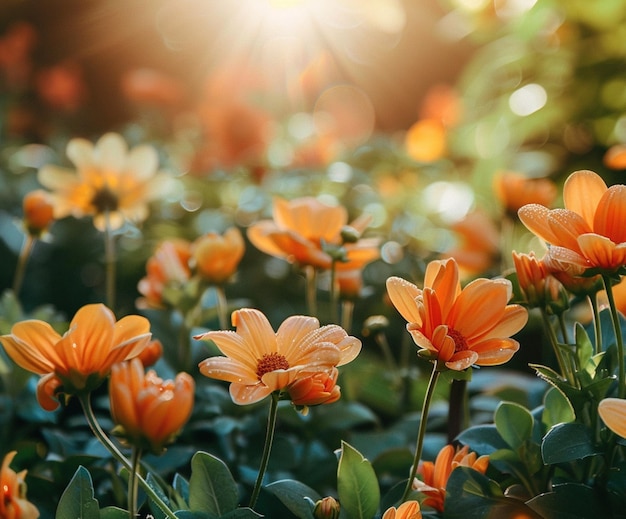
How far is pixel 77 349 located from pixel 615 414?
32cm

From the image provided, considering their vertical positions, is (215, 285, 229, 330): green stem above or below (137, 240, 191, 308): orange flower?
below

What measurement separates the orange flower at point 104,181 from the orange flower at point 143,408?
469 millimetres

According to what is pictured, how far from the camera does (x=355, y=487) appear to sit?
50 centimetres

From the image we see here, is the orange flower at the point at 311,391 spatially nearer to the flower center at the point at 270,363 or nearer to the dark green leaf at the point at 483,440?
the flower center at the point at 270,363

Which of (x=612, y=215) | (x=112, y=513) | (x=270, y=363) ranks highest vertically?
(x=612, y=215)

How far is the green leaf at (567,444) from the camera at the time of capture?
0.47 metres

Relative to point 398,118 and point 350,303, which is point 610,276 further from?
Result: point 398,118

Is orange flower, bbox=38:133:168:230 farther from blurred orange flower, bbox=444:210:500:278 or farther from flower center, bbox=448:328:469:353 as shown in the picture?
flower center, bbox=448:328:469:353

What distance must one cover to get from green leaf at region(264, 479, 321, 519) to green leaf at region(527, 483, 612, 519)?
0.46 feet

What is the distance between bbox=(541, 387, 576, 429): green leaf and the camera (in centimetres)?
55

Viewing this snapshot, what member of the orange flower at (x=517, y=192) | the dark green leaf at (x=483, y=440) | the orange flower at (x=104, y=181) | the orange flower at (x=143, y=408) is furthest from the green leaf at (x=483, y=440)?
the orange flower at (x=104, y=181)

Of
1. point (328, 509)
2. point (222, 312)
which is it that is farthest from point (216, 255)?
point (328, 509)

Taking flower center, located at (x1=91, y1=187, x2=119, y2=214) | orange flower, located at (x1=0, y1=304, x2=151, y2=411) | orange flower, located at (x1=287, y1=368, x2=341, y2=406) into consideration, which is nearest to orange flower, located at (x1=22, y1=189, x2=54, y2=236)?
flower center, located at (x1=91, y1=187, x2=119, y2=214)

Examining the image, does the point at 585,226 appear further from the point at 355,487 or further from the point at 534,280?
the point at 355,487
